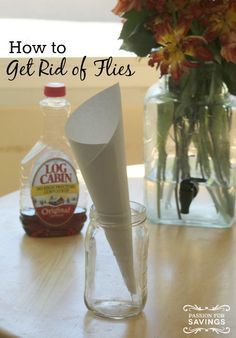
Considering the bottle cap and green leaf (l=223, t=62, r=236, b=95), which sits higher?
green leaf (l=223, t=62, r=236, b=95)

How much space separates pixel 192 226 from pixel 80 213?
18 cm

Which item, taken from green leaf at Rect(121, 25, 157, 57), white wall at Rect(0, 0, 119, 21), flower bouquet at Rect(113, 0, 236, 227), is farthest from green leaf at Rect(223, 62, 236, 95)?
white wall at Rect(0, 0, 119, 21)

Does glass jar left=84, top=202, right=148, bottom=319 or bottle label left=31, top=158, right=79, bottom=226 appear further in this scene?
bottle label left=31, top=158, right=79, bottom=226

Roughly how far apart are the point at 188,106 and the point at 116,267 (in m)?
0.32

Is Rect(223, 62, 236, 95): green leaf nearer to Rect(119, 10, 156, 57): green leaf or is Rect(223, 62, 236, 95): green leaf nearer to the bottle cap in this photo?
Rect(119, 10, 156, 57): green leaf

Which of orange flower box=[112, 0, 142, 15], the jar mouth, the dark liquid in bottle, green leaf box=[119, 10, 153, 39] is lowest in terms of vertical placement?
the dark liquid in bottle

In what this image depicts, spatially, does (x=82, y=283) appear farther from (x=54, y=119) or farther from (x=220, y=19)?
(x=220, y=19)

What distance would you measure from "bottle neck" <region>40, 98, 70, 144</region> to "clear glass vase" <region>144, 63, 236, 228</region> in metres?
0.14

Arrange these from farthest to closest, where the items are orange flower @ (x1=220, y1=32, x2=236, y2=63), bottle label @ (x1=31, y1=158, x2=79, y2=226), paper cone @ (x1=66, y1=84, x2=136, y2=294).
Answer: bottle label @ (x1=31, y1=158, x2=79, y2=226), orange flower @ (x1=220, y1=32, x2=236, y2=63), paper cone @ (x1=66, y1=84, x2=136, y2=294)

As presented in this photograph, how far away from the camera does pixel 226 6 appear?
1.00 m

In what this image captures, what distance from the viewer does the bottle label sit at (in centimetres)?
110

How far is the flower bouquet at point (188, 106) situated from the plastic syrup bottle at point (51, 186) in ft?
0.43

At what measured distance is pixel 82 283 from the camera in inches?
37.5

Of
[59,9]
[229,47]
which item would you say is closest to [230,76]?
[229,47]
